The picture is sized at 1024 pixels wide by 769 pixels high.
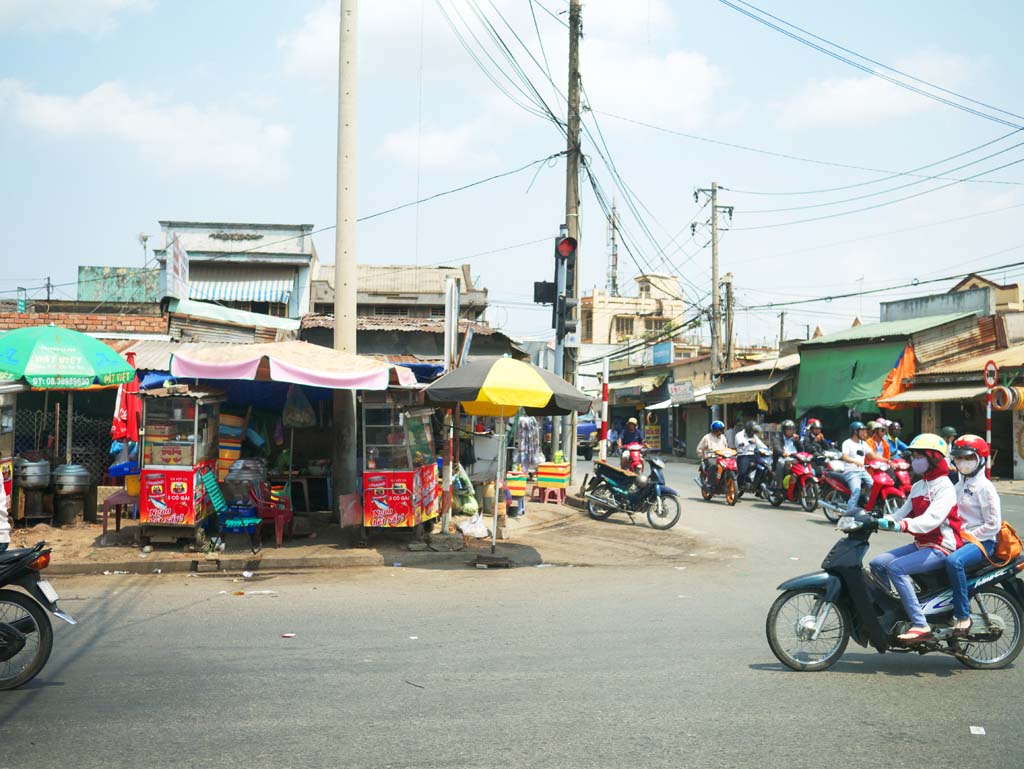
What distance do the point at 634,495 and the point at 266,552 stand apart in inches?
266

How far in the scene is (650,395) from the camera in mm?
49031

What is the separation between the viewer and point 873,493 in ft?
49.4

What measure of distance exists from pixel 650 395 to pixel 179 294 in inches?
1186

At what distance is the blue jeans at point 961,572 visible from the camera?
6.27 metres

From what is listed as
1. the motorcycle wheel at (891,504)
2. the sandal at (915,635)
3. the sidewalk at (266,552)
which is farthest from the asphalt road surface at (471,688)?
the motorcycle wheel at (891,504)

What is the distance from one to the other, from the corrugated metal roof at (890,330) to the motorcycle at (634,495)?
16.8m

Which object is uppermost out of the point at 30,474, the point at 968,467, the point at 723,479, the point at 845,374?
the point at 845,374

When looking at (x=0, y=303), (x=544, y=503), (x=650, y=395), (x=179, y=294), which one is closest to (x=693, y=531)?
(x=544, y=503)

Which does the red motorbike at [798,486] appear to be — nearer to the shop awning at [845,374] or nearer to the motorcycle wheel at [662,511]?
the motorcycle wheel at [662,511]

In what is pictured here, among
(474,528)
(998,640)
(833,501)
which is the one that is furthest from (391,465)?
(833,501)

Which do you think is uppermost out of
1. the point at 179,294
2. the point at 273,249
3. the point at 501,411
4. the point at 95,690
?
the point at 273,249

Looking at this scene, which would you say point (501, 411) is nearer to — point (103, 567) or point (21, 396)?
point (103, 567)

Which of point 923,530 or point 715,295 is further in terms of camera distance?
point 715,295

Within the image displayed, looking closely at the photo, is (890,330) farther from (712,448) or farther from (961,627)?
(961,627)
